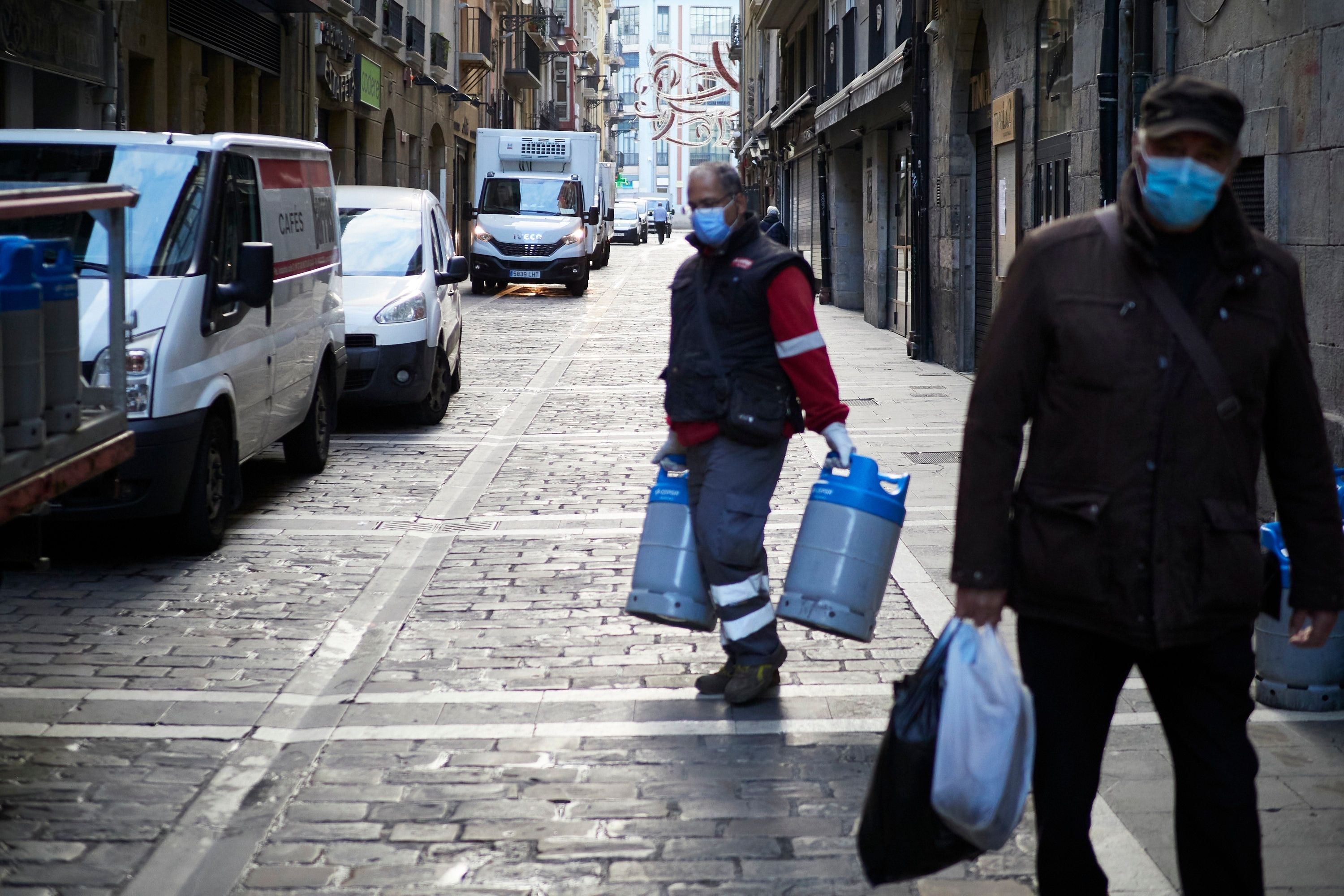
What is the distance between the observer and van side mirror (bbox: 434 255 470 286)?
1266cm

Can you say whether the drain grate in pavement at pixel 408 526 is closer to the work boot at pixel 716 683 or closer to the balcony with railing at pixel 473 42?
the work boot at pixel 716 683

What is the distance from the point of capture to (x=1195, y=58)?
9.13m

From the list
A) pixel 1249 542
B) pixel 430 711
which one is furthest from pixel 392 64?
pixel 1249 542

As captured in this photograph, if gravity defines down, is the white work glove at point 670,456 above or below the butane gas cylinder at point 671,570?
above

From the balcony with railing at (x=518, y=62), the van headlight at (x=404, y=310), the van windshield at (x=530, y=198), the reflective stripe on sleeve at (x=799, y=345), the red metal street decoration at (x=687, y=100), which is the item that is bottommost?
the reflective stripe on sleeve at (x=799, y=345)

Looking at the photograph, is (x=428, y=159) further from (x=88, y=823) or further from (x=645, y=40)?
(x=645, y=40)

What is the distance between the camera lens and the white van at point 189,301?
7090mm

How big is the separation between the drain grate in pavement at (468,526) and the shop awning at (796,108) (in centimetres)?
2250

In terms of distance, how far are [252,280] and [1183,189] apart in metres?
5.92

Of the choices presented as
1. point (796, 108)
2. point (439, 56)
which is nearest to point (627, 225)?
point (439, 56)

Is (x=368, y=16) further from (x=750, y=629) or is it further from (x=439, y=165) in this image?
(x=750, y=629)

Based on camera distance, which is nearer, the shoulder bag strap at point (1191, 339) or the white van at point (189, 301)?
the shoulder bag strap at point (1191, 339)

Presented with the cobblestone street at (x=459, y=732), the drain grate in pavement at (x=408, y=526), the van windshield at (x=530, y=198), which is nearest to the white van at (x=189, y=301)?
the cobblestone street at (x=459, y=732)

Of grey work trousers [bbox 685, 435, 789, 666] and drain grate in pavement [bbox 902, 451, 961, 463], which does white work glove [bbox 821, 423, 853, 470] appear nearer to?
grey work trousers [bbox 685, 435, 789, 666]
